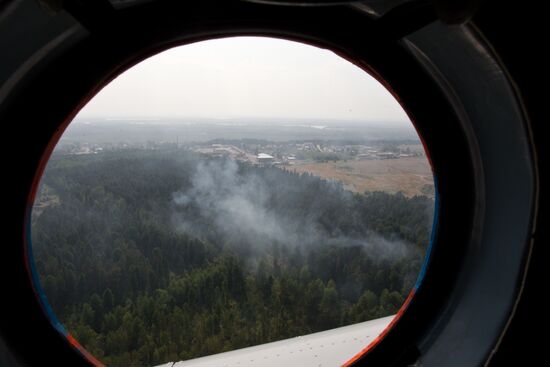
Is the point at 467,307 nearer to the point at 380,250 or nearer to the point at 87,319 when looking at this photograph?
the point at 87,319

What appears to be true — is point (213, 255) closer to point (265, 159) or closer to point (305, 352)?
point (265, 159)

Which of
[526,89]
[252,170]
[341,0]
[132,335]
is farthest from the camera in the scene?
[252,170]

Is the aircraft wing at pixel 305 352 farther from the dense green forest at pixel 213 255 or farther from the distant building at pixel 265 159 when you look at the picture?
the distant building at pixel 265 159

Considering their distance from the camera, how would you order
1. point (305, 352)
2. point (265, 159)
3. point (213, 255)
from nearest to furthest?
point (305, 352), point (265, 159), point (213, 255)

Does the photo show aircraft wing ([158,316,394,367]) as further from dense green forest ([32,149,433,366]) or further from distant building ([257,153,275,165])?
distant building ([257,153,275,165])

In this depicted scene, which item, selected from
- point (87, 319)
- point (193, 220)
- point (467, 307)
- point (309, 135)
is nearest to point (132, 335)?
point (87, 319)

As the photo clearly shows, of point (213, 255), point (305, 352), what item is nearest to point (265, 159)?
point (213, 255)
